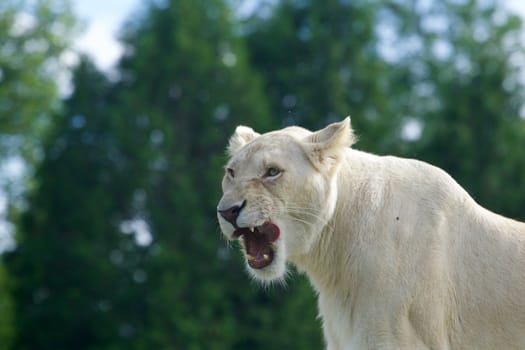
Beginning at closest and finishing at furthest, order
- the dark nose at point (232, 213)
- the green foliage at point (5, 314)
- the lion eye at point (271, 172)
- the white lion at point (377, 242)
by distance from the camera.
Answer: the white lion at point (377, 242)
the dark nose at point (232, 213)
the lion eye at point (271, 172)
the green foliage at point (5, 314)

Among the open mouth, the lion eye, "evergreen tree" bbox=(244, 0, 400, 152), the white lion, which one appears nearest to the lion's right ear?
the white lion

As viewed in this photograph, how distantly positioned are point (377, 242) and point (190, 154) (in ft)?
101

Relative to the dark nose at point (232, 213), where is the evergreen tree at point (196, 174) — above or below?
above

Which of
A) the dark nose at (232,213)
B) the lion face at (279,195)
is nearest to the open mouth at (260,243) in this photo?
the lion face at (279,195)

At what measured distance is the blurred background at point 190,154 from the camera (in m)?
35.1

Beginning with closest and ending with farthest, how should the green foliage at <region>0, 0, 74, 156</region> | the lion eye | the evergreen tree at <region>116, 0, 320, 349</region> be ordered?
the lion eye < the evergreen tree at <region>116, 0, 320, 349</region> < the green foliage at <region>0, 0, 74, 156</region>

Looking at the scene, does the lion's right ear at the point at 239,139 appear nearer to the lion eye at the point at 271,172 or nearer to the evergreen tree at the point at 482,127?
the lion eye at the point at 271,172

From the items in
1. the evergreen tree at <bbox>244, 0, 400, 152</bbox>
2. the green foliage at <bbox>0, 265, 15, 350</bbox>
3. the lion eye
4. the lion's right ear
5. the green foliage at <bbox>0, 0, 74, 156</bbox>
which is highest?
the green foliage at <bbox>0, 0, 74, 156</bbox>

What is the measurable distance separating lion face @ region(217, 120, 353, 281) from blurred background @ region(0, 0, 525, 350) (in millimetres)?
25692

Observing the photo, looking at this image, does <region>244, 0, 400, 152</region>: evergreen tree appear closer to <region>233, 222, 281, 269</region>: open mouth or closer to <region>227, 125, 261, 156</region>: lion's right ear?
<region>227, 125, 261, 156</region>: lion's right ear

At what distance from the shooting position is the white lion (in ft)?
26.0

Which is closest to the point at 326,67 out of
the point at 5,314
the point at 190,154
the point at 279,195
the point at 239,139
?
the point at 190,154

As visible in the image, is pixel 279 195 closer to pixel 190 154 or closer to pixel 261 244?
pixel 261 244

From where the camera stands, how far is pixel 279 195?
820cm
